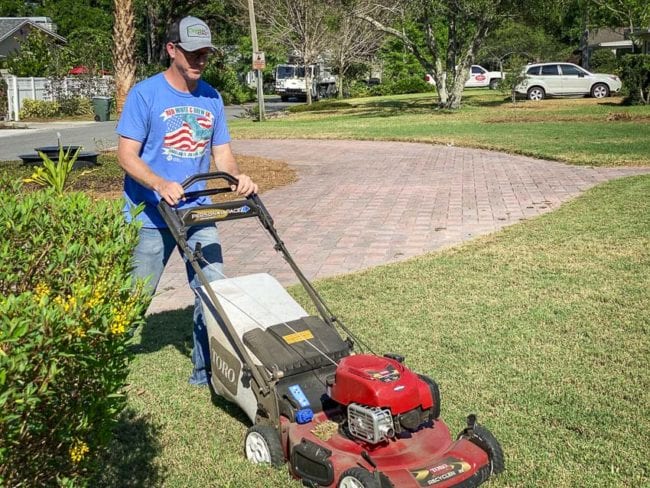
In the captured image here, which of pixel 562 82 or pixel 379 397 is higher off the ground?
pixel 562 82

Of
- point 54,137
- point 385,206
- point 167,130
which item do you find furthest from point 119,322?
point 54,137

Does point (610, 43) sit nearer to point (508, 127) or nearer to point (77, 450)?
point (508, 127)

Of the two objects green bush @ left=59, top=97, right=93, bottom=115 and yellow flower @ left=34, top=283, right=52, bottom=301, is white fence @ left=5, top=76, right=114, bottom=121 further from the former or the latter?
yellow flower @ left=34, top=283, right=52, bottom=301

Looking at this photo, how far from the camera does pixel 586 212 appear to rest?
9000mm

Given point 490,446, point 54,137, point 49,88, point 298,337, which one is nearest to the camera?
point 490,446

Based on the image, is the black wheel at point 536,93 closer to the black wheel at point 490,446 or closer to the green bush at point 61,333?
the black wheel at point 490,446

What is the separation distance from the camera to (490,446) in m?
3.39

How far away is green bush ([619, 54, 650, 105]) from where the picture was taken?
26.2m

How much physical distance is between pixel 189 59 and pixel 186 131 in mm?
391

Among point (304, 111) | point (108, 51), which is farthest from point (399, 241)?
point (108, 51)

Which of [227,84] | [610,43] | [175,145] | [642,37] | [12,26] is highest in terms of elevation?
[12,26]

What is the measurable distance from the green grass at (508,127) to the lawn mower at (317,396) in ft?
34.0

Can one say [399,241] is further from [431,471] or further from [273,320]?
[431,471]

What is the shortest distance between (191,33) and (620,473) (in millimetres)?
2932
